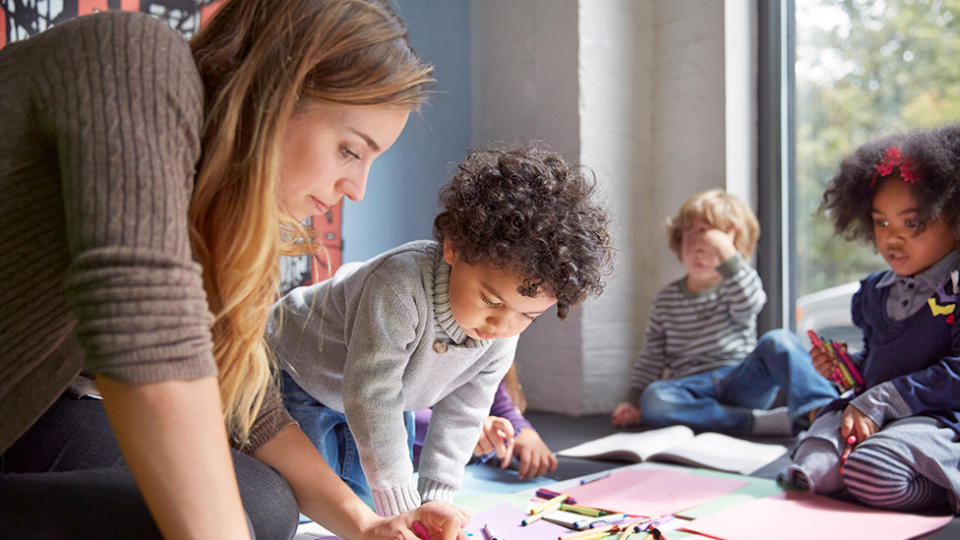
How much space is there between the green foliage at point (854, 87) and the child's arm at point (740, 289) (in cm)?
28

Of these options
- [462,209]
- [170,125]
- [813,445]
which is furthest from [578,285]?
[813,445]

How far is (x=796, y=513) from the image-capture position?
143 centimetres

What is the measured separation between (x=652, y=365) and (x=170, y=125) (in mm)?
2151

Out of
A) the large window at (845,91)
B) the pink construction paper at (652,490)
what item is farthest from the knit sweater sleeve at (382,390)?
the large window at (845,91)

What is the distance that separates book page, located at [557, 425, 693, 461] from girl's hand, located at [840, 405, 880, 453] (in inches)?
17.4

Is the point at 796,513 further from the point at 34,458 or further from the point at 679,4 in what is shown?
the point at 679,4

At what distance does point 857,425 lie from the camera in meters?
1.61

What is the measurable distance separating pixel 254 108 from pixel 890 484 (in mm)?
1273

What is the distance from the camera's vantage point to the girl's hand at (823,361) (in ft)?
6.03

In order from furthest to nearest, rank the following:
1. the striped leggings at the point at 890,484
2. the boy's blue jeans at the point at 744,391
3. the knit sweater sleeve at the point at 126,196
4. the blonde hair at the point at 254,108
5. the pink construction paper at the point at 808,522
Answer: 1. the boy's blue jeans at the point at 744,391
2. the striped leggings at the point at 890,484
3. the pink construction paper at the point at 808,522
4. the blonde hair at the point at 254,108
5. the knit sweater sleeve at the point at 126,196

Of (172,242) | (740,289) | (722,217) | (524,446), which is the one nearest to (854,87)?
(722,217)

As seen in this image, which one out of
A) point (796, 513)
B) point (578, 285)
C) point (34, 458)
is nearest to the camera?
point (34, 458)

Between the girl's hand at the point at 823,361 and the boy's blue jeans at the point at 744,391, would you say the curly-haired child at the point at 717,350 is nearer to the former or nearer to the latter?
the boy's blue jeans at the point at 744,391

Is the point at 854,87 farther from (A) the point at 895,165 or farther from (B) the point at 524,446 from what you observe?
(B) the point at 524,446
